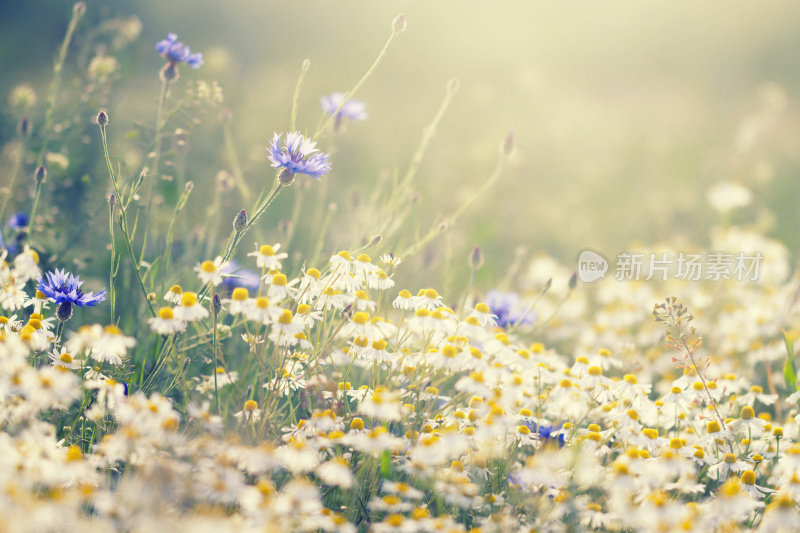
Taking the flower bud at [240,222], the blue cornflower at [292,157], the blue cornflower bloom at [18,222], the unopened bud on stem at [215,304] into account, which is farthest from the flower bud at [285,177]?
the blue cornflower bloom at [18,222]

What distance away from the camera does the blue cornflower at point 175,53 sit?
8.62 feet

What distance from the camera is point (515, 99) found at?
617cm

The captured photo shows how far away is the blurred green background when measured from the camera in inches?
194

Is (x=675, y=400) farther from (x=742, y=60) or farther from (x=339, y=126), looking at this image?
(x=742, y=60)

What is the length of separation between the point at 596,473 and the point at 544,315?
2.45m

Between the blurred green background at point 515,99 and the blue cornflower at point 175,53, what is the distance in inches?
38.7

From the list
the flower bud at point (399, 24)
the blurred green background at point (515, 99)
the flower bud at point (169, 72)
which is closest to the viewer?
the flower bud at point (399, 24)

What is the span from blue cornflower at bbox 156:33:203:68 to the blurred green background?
98 centimetres

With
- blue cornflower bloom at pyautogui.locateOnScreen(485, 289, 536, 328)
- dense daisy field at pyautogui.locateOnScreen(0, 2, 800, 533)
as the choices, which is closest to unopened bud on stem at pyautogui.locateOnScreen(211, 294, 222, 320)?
dense daisy field at pyautogui.locateOnScreen(0, 2, 800, 533)

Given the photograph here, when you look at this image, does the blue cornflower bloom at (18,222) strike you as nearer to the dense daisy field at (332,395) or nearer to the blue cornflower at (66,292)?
the dense daisy field at (332,395)

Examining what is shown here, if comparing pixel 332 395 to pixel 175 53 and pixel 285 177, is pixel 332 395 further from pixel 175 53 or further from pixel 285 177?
pixel 175 53

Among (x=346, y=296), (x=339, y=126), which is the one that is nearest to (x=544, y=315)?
(x=339, y=126)

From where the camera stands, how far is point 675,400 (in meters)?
2.14

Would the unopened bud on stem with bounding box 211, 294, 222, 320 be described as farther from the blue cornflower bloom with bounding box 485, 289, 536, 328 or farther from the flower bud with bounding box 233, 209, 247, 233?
the blue cornflower bloom with bounding box 485, 289, 536, 328
